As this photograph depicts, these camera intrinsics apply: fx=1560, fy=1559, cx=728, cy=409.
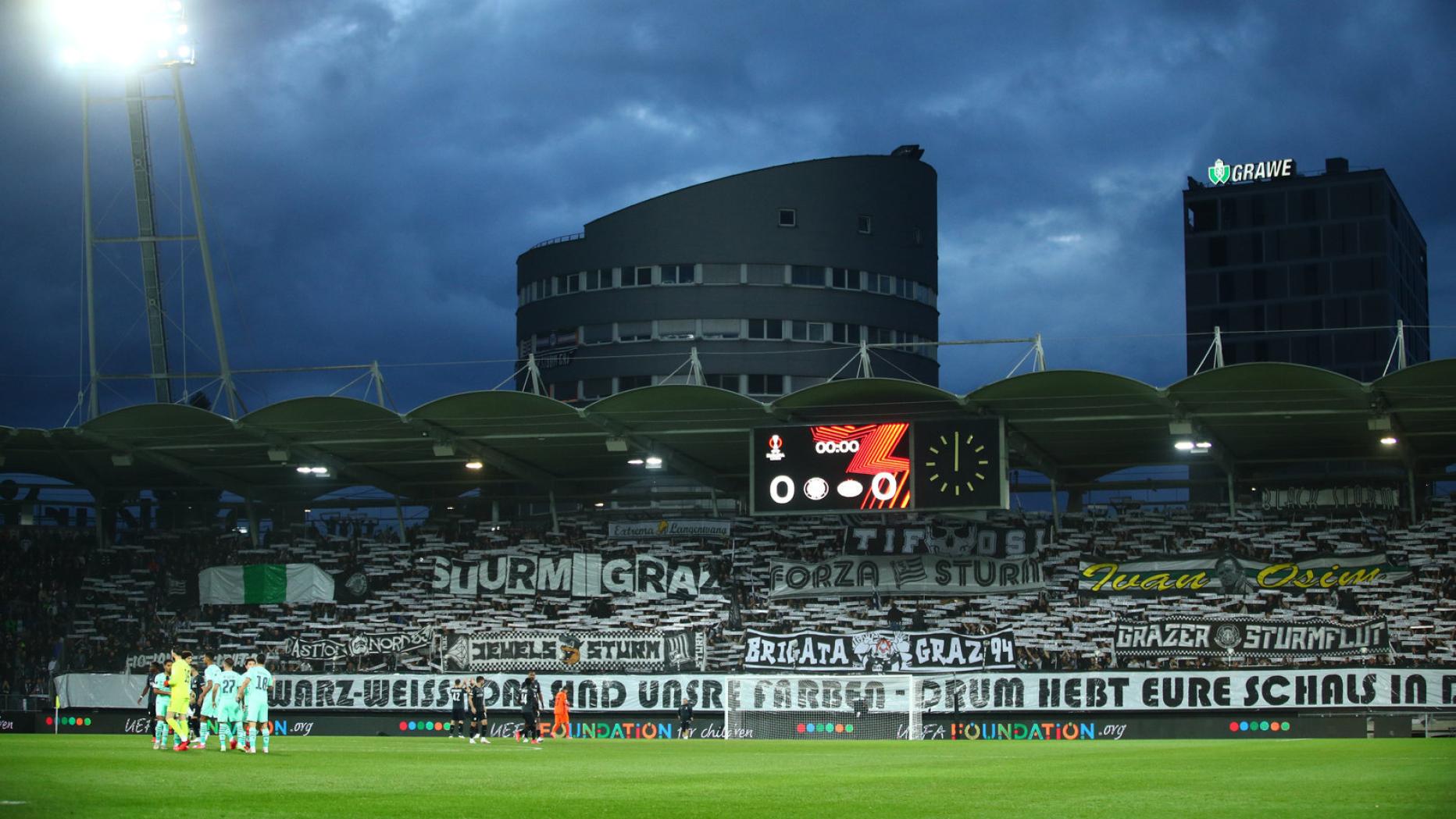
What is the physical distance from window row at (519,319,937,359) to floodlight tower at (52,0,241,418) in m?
29.9

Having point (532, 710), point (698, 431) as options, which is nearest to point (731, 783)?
point (532, 710)

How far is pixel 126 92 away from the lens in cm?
4703

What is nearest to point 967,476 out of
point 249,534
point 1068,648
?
point 1068,648

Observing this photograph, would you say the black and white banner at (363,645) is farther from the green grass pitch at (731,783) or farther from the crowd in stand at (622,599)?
the green grass pitch at (731,783)

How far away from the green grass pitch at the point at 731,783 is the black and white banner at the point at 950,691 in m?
9.86

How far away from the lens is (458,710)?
3884 cm

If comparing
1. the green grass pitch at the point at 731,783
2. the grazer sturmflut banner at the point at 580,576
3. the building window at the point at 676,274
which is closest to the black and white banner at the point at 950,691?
the grazer sturmflut banner at the point at 580,576

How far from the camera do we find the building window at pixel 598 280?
3054 inches

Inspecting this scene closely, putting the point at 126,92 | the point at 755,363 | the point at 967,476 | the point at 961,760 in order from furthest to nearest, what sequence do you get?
the point at 755,363 → the point at 126,92 → the point at 967,476 → the point at 961,760

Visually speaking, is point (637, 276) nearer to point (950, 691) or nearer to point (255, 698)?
point (950, 691)

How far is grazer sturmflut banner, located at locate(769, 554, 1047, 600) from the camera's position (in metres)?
45.9

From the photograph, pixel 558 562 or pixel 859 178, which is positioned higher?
pixel 859 178

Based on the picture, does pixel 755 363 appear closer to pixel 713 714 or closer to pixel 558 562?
pixel 558 562

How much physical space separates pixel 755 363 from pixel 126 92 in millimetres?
35259
